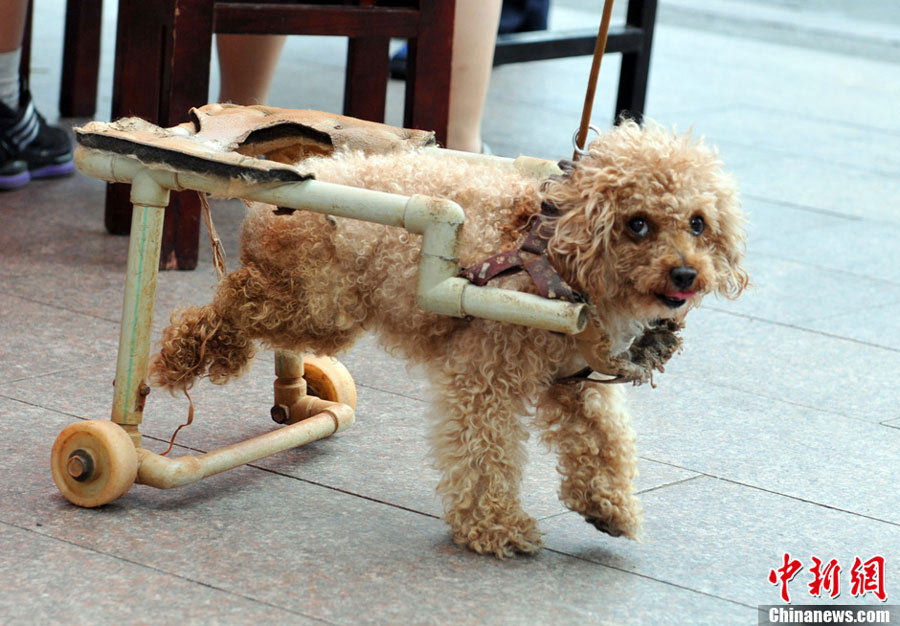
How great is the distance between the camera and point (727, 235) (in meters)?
2.55

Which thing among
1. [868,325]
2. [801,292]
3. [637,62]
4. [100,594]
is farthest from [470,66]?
[100,594]

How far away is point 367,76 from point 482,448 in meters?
2.56

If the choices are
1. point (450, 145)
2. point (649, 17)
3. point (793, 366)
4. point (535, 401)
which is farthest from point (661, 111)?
point (535, 401)

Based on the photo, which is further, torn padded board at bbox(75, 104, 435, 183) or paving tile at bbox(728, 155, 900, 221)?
paving tile at bbox(728, 155, 900, 221)

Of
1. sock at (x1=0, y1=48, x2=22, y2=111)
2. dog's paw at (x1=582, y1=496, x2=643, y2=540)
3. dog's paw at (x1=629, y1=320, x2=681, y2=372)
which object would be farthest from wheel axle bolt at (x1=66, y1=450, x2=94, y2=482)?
sock at (x1=0, y1=48, x2=22, y2=111)

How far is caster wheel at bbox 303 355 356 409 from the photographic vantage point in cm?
338

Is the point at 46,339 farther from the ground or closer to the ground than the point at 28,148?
closer to the ground

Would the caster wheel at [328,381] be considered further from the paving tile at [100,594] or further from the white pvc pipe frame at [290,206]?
the paving tile at [100,594]

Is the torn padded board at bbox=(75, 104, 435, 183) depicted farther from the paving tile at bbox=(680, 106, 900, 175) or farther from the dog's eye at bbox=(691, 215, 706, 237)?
the paving tile at bbox=(680, 106, 900, 175)

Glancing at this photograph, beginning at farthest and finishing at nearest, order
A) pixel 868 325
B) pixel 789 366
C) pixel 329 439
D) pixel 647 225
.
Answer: pixel 868 325
pixel 789 366
pixel 329 439
pixel 647 225

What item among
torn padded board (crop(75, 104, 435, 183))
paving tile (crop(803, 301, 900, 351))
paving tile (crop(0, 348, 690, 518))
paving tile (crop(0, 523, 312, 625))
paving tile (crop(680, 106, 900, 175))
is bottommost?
paving tile (crop(0, 348, 690, 518))

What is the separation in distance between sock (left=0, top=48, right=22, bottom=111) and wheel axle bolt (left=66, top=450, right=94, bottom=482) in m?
2.98

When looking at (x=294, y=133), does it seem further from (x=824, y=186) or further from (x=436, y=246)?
(x=824, y=186)

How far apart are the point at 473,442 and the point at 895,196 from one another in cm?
478
